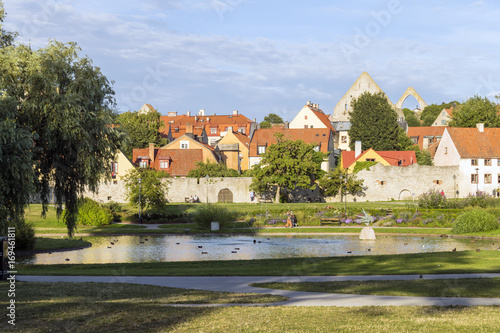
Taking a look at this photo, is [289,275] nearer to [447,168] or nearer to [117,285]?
[117,285]

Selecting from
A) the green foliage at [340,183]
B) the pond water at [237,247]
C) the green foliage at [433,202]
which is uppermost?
the green foliage at [340,183]

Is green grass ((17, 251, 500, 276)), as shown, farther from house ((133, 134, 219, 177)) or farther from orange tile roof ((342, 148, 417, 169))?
house ((133, 134, 219, 177))

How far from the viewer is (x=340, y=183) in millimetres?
71562

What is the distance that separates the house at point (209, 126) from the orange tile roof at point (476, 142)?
168 feet

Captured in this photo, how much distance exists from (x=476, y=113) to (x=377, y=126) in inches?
617

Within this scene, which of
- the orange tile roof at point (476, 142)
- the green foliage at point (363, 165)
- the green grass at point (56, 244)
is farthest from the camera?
the orange tile roof at point (476, 142)

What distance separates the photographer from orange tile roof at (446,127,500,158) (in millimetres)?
76750

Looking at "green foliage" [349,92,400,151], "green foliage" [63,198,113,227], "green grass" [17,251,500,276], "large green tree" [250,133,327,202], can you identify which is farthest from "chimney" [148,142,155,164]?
"green grass" [17,251,500,276]

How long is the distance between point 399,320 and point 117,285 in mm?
8108

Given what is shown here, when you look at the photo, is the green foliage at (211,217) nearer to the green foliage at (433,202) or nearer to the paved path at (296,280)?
the green foliage at (433,202)

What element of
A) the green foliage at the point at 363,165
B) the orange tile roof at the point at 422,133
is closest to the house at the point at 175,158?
the green foliage at the point at 363,165

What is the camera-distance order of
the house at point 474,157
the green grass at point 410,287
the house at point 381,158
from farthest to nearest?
the house at point 381,158 < the house at point 474,157 < the green grass at point 410,287

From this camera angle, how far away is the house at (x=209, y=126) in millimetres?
A: 124688

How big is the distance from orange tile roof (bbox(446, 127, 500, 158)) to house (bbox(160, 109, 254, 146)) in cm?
5109
